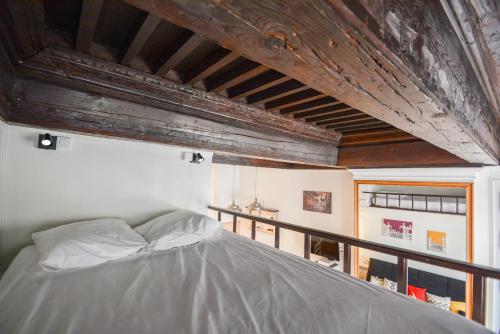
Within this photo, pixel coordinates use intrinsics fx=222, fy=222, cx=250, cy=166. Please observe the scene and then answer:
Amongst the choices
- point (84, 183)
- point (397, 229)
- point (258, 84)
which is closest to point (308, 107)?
point (258, 84)

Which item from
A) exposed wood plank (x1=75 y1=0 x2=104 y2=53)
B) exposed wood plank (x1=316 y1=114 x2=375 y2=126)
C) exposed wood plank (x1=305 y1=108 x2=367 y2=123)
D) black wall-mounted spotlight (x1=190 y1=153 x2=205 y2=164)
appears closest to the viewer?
exposed wood plank (x1=75 y1=0 x2=104 y2=53)

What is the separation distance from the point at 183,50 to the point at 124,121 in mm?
770

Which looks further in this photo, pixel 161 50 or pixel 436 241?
pixel 436 241

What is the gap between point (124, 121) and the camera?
5.09 ft

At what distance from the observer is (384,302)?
114cm

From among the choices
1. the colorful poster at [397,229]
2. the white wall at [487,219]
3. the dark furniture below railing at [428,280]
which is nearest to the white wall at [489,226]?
the white wall at [487,219]

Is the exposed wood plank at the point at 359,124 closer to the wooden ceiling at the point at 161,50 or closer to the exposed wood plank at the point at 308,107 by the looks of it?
the wooden ceiling at the point at 161,50

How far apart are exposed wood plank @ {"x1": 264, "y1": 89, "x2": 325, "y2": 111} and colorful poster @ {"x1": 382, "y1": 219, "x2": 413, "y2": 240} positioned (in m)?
2.82

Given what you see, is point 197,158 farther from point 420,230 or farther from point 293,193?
point 420,230

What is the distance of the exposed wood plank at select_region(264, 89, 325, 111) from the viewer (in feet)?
5.10

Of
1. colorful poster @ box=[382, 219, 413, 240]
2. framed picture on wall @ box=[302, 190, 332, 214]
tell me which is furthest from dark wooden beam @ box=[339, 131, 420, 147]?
framed picture on wall @ box=[302, 190, 332, 214]

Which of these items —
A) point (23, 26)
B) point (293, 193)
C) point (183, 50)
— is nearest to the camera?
point (23, 26)

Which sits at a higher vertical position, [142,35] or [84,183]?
[142,35]

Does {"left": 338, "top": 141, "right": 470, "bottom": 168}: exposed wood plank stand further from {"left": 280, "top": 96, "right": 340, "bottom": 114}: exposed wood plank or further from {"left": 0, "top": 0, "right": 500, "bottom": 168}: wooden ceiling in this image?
{"left": 280, "top": 96, "right": 340, "bottom": 114}: exposed wood plank
